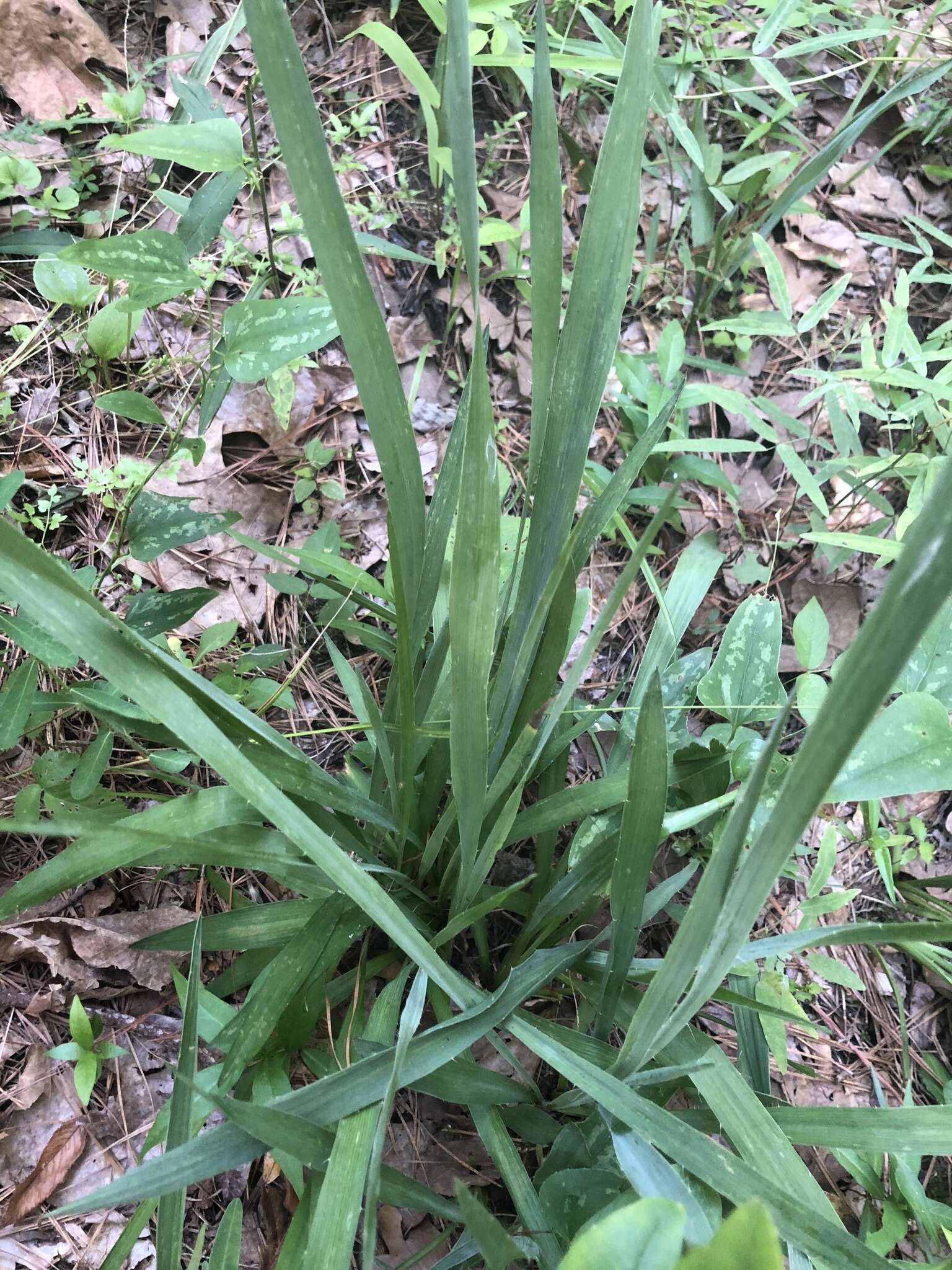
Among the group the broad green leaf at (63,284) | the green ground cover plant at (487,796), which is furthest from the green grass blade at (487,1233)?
the broad green leaf at (63,284)

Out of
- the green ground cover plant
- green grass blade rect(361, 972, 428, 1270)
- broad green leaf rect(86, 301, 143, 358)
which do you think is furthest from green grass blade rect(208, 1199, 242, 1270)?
broad green leaf rect(86, 301, 143, 358)

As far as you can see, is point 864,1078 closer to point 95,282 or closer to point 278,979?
point 278,979

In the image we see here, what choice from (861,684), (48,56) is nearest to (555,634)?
(861,684)

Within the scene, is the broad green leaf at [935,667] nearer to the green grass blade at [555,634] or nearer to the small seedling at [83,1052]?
the green grass blade at [555,634]

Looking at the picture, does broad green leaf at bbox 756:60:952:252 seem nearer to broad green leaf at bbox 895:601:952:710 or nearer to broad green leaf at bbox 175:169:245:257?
broad green leaf at bbox 895:601:952:710

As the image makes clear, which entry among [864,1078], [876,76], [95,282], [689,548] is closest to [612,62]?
[689,548]

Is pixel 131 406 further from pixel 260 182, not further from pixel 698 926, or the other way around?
pixel 698 926
